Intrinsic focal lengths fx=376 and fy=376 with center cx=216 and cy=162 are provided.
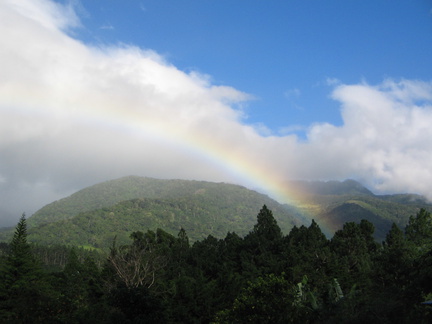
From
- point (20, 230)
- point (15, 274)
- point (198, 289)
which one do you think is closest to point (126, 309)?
point (198, 289)

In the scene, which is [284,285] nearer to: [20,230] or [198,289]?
[198,289]

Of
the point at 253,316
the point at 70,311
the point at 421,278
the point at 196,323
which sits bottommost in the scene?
the point at 196,323

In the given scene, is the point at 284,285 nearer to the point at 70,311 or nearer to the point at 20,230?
the point at 70,311

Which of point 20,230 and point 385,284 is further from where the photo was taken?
point 20,230

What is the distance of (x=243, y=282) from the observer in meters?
56.5

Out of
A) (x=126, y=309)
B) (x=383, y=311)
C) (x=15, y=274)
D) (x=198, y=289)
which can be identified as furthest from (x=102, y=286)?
(x=383, y=311)

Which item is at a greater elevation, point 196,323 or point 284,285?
point 284,285

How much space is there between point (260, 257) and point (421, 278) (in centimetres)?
4888

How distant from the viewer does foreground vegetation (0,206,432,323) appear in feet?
86.1

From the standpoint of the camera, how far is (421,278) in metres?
22.6

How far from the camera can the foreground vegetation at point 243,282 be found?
86.1 feet

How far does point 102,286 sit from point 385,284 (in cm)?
5162

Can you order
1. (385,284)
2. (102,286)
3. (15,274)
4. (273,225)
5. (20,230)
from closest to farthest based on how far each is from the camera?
(385,284) < (15,274) < (20,230) < (102,286) < (273,225)

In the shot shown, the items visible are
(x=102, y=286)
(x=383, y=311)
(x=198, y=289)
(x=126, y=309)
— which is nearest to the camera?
(x=383, y=311)
